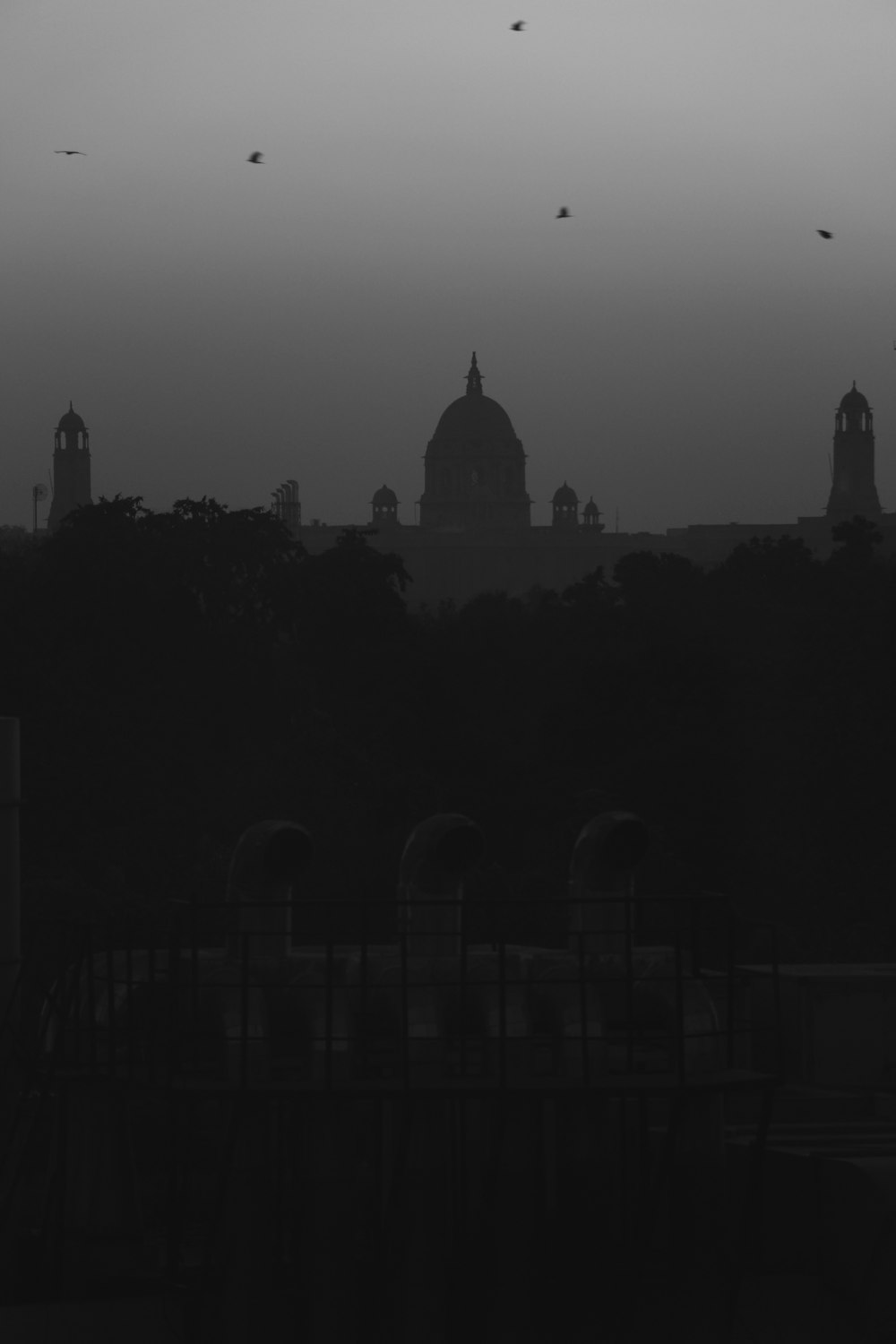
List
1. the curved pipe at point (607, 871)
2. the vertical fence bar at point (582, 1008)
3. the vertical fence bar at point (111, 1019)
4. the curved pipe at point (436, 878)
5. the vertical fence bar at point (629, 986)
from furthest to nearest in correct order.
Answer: the curved pipe at point (436, 878) → the curved pipe at point (607, 871) → the vertical fence bar at point (111, 1019) → the vertical fence bar at point (629, 986) → the vertical fence bar at point (582, 1008)

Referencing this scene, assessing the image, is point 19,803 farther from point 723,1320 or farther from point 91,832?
point 91,832

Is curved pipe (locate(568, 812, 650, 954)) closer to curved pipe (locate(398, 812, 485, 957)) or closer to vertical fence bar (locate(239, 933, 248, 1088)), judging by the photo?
curved pipe (locate(398, 812, 485, 957))

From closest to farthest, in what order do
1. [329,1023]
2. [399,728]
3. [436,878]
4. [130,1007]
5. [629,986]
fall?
1. [329,1023]
2. [629,986]
3. [130,1007]
4. [436,878]
5. [399,728]

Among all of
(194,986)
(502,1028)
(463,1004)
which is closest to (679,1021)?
(502,1028)

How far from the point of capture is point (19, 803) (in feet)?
57.8

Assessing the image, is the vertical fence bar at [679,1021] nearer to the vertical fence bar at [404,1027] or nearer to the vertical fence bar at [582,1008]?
the vertical fence bar at [582,1008]

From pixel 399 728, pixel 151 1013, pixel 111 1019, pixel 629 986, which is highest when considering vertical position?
pixel 399 728

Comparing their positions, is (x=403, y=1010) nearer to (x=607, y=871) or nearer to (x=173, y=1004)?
(x=173, y=1004)

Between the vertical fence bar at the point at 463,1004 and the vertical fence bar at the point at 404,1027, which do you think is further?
the vertical fence bar at the point at 463,1004

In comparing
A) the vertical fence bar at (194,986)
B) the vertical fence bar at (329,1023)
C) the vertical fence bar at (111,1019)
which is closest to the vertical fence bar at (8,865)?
the vertical fence bar at (111,1019)

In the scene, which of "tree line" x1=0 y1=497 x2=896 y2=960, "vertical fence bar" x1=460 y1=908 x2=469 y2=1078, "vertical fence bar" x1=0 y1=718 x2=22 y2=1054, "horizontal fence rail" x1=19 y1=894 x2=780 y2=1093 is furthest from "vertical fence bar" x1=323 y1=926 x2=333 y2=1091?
"tree line" x1=0 y1=497 x2=896 y2=960

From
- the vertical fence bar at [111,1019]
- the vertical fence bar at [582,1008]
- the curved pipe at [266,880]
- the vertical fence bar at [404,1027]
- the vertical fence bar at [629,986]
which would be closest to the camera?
the vertical fence bar at [404,1027]

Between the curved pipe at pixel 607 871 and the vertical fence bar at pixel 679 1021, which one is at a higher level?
the curved pipe at pixel 607 871

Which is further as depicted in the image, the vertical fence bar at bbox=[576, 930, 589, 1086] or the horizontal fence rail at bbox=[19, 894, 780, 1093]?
the horizontal fence rail at bbox=[19, 894, 780, 1093]
